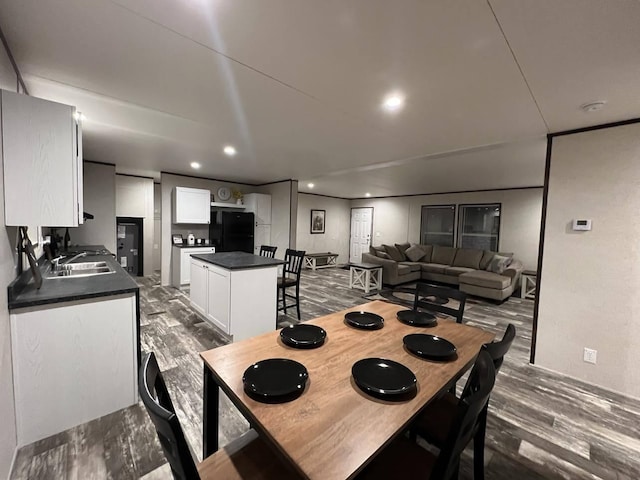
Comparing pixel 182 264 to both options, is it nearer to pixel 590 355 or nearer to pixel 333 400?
pixel 333 400

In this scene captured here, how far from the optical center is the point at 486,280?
16.9 feet

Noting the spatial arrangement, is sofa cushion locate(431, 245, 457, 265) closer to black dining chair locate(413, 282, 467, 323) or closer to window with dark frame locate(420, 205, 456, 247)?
window with dark frame locate(420, 205, 456, 247)

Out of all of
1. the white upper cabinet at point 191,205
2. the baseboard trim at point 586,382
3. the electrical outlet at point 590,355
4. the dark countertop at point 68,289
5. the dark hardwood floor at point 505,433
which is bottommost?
the dark hardwood floor at point 505,433

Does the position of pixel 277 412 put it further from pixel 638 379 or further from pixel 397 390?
pixel 638 379

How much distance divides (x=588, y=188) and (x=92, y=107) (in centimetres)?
466

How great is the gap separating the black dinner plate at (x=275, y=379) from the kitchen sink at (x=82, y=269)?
229 centimetres

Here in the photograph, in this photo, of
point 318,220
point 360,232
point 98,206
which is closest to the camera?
point 98,206

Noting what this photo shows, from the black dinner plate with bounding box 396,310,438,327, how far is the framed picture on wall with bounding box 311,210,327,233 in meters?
7.15

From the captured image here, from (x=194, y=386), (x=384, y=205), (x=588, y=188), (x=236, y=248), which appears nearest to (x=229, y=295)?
(x=194, y=386)

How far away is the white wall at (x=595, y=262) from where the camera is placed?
228 cm

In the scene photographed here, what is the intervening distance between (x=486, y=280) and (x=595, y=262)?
2.89 metres

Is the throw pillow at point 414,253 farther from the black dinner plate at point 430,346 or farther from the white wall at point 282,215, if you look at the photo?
the black dinner plate at point 430,346

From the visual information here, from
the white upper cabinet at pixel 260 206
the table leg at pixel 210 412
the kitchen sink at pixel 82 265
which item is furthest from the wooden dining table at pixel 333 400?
the white upper cabinet at pixel 260 206

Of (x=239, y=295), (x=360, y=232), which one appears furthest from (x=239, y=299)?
(x=360, y=232)
